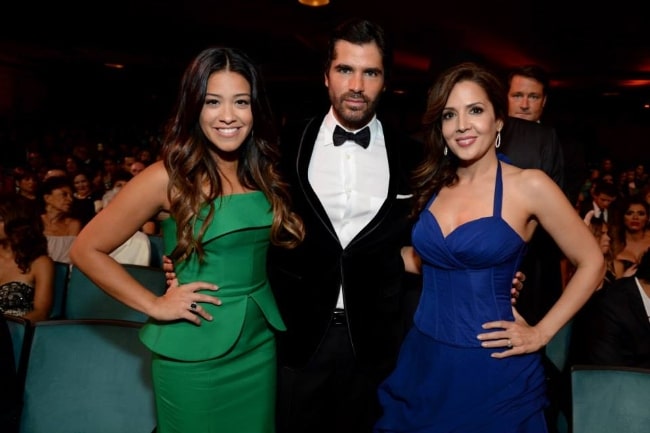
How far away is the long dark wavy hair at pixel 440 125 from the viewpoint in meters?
1.79

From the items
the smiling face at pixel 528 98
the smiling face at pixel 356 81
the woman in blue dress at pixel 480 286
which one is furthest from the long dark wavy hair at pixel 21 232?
the smiling face at pixel 528 98

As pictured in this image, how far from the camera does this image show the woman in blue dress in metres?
1.68

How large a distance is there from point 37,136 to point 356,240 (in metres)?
14.4

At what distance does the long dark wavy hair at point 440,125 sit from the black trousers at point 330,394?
58cm

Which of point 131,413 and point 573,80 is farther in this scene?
point 573,80

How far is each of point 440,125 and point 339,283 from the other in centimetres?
66

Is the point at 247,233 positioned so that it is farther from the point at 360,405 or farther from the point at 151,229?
the point at 151,229

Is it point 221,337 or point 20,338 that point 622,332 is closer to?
point 221,337

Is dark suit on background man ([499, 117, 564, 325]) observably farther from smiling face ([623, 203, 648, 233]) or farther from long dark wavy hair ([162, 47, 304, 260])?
smiling face ([623, 203, 648, 233])

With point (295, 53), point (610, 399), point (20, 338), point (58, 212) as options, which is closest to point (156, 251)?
point (58, 212)

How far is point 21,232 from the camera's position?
126 inches

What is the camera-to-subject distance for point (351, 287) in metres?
1.91

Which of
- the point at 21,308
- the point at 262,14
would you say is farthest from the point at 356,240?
the point at 262,14

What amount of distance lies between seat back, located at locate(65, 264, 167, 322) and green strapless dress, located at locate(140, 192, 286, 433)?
1260 mm
